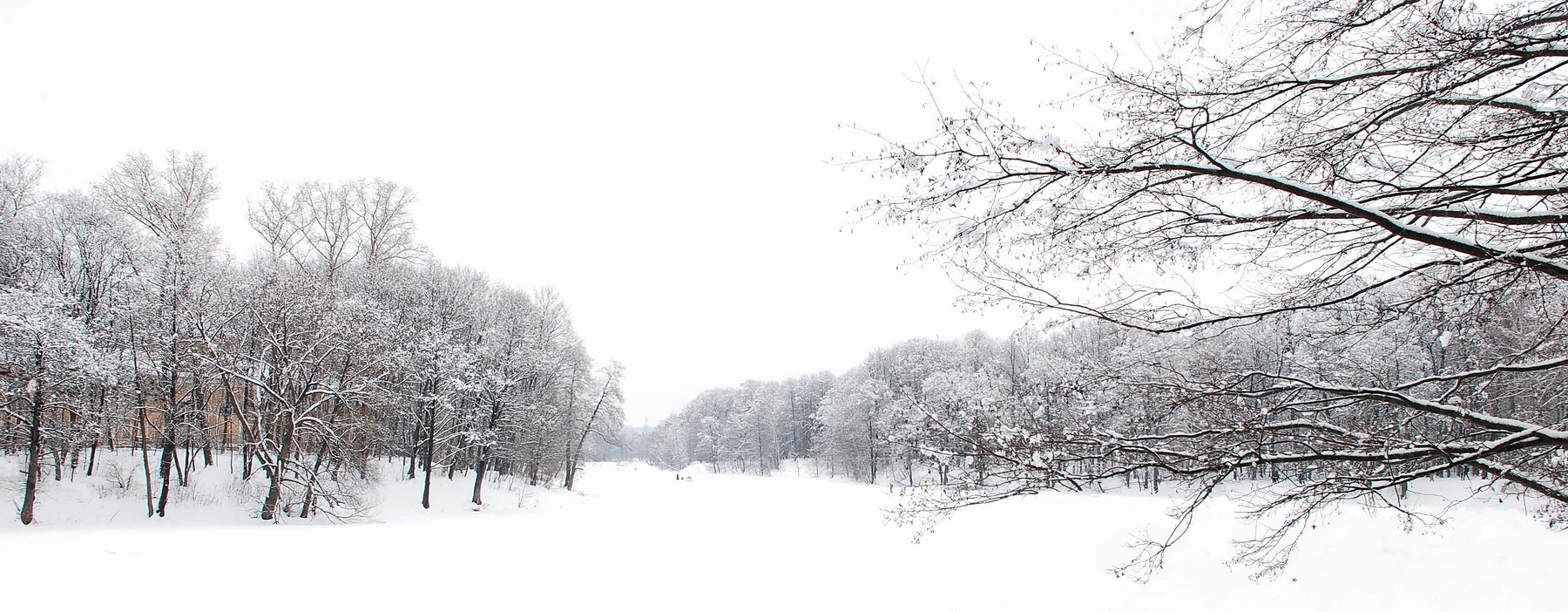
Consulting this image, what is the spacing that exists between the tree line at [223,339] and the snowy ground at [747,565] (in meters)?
1.83

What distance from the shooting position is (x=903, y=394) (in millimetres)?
3707

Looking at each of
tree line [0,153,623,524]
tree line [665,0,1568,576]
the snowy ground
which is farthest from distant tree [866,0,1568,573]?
tree line [0,153,623,524]

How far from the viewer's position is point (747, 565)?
13.0 meters

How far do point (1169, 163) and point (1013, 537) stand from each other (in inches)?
556

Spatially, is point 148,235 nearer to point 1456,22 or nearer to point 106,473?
point 106,473

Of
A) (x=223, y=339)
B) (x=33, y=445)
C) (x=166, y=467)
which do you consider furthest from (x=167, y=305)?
(x=166, y=467)

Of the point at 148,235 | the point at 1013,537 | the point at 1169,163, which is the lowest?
the point at 1013,537

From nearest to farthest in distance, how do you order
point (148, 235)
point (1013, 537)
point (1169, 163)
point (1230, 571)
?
point (1169, 163) → point (1230, 571) → point (1013, 537) → point (148, 235)

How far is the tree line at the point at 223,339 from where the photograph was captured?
47.4 feet

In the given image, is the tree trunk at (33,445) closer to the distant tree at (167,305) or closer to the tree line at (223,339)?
the tree line at (223,339)

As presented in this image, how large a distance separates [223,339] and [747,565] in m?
14.3

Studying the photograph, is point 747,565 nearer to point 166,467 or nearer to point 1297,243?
point 1297,243

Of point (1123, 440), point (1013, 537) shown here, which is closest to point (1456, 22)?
point (1123, 440)

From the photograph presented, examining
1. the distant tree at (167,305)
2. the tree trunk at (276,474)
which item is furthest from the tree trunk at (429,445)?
the distant tree at (167,305)
